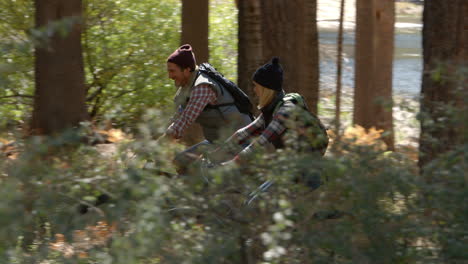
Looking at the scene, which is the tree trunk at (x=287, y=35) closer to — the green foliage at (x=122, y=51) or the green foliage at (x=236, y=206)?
the green foliage at (x=122, y=51)

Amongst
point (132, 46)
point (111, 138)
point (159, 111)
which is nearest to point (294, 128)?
point (159, 111)

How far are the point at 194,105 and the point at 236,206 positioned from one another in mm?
2391

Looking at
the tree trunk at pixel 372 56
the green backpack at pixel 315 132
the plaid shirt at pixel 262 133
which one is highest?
the green backpack at pixel 315 132

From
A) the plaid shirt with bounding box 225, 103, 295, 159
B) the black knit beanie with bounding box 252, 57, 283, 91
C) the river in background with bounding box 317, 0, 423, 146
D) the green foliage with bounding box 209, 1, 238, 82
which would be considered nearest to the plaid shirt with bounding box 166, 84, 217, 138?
the plaid shirt with bounding box 225, 103, 295, 159

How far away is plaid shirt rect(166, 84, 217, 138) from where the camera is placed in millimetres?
6324

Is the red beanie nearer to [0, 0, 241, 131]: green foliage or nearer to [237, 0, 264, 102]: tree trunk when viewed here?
[237, 0, 264, 102]: tree trunk

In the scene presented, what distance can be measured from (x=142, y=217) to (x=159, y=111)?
82cm

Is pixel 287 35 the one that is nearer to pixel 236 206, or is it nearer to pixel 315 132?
pixel 315 132

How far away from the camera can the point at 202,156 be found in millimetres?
4387

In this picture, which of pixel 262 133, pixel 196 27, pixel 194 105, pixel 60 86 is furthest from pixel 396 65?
pixel 262 133

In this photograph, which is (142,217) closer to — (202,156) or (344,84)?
(202,156)

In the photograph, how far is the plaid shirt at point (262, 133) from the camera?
14.3ft

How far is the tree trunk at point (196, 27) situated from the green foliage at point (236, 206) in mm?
6709

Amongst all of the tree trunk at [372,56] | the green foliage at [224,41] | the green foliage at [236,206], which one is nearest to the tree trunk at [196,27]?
the green foliage at [224,41]
